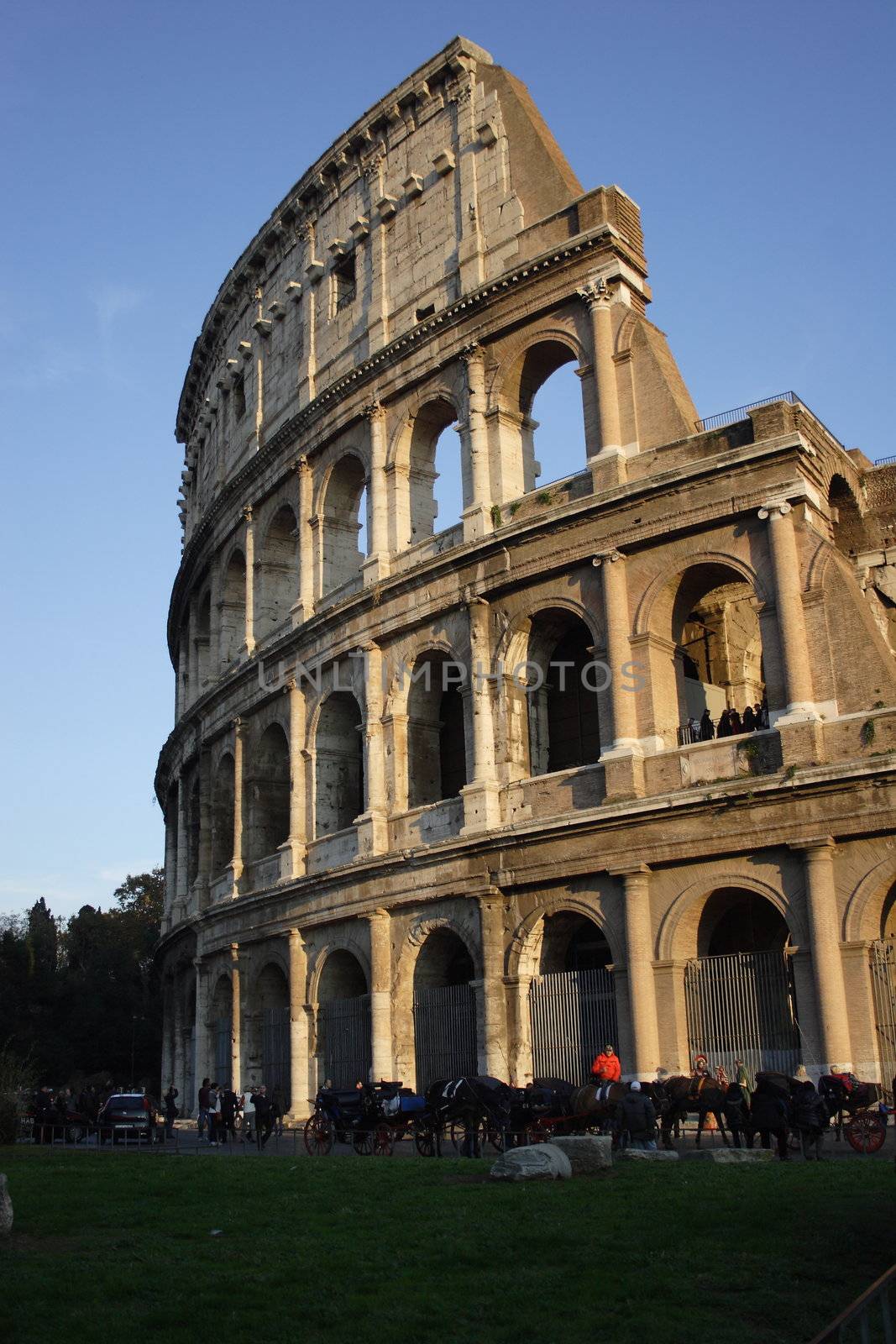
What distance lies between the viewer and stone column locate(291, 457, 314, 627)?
91.9 ft

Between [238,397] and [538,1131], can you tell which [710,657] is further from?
[238,397]

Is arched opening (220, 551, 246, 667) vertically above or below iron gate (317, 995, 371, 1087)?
above

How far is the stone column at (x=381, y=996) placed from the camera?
23.5m

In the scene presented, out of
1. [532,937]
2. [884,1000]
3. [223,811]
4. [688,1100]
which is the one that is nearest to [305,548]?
[223,811]

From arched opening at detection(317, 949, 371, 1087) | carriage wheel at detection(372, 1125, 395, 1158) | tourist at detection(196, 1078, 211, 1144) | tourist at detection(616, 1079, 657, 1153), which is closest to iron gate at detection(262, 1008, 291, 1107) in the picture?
arched opening at detection(317, 949, 371, 1087)

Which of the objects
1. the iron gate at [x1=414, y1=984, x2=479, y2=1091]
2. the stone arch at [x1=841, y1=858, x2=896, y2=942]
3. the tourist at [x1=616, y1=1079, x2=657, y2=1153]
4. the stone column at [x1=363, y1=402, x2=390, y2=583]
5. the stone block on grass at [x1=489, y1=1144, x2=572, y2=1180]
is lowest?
the stone block on grass at [x1=489, y1=1144, x2=572, y2=1180]

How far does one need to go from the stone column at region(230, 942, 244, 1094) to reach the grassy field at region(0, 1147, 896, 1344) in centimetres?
1544

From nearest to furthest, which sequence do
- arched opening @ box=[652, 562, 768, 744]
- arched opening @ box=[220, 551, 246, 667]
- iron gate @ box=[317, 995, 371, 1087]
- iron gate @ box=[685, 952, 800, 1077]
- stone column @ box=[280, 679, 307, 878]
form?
iron gate @ box=[685, 952, 800, 1077] < arched opening @ box=[652, 562, 768, 744] < iron gate @ box=[317, 995, 371, 1087] < stone column @ box=[280, 679, 307, 878] < arched opening @ box=[220, 551, 246, 667]

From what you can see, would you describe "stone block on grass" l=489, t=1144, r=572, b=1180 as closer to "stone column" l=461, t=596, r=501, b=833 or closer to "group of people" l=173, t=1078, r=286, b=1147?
"group of people" l=173, t=1078, r=286, b=1147

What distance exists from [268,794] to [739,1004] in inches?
541

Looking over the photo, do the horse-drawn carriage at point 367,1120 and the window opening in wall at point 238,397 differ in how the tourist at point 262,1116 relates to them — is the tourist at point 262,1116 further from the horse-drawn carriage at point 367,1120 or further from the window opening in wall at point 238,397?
the window opening in wall at point 238,397

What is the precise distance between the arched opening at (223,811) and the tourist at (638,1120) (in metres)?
19.0

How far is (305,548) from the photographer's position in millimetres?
28547

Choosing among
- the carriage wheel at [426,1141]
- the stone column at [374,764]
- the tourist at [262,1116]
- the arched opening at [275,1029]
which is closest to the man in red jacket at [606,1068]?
the carriage wheel at [426,1141]
